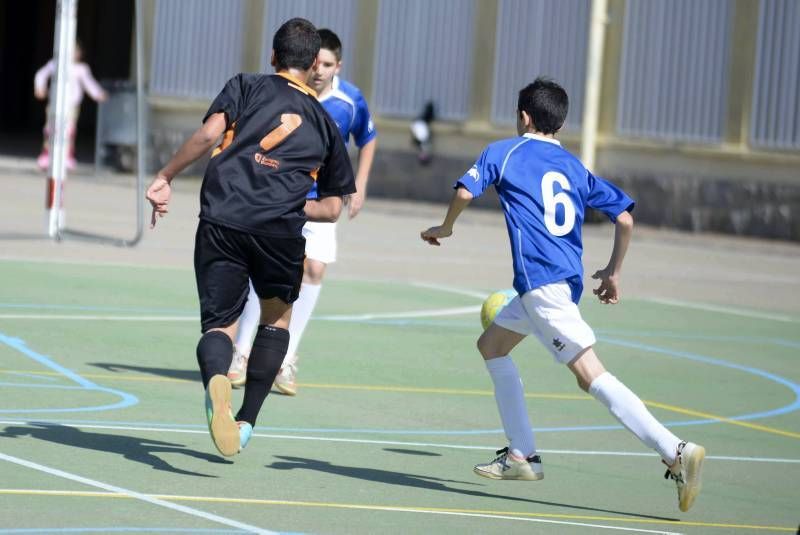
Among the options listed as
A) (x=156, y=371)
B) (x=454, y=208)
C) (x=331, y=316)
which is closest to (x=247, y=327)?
(x=156, y=371)

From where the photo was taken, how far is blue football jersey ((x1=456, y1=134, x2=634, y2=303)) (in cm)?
713

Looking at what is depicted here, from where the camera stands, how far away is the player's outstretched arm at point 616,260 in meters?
7.30

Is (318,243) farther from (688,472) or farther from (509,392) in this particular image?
(688,472)

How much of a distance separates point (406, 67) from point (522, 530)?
63.5 ft

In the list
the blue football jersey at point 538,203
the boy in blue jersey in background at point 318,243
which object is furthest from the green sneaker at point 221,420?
the boy in blue jersey in background at point 318,243

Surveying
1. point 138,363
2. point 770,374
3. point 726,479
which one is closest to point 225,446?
point 726,479

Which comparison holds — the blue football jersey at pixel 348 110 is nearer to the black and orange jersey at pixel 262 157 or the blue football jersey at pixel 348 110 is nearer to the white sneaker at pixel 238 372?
the white sneaker at pixel 238 372

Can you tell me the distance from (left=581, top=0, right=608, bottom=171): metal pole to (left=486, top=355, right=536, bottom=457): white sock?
15943 mm

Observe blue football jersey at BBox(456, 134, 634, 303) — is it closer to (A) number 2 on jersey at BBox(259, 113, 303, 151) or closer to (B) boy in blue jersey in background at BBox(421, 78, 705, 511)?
(B) boy in blue jersey in background at BBox(421, 78, 705, 511)

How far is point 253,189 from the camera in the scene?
7.10 meters

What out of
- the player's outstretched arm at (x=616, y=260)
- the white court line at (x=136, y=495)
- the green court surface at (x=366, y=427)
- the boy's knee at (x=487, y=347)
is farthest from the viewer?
the boy's knee at (x=487, y=347)

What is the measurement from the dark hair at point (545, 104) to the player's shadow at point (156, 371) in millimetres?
3099

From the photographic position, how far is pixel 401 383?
396 inches

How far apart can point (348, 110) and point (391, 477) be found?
3.20 meters
